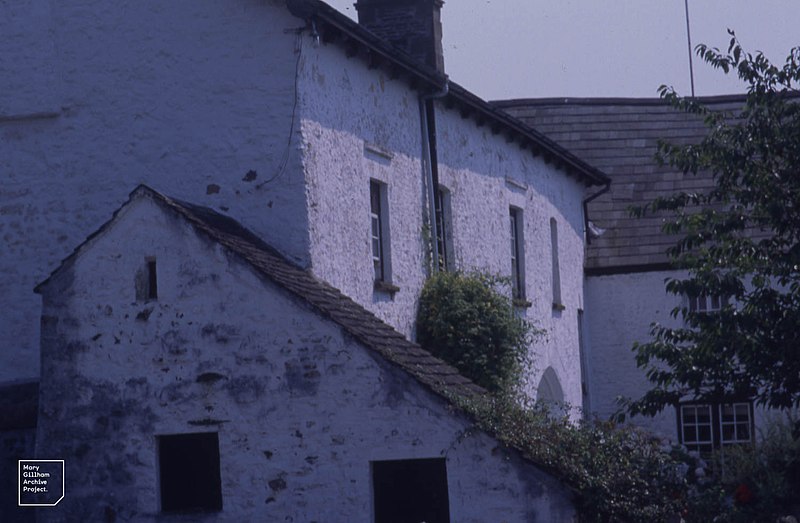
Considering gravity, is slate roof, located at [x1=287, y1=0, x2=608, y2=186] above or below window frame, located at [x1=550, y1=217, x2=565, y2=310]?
above

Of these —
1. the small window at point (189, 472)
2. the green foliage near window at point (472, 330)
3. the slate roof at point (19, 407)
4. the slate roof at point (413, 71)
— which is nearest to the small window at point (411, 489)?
the small window at point (189, 472)

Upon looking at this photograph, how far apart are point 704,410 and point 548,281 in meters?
4.65

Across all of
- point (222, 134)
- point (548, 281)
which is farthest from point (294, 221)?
point (548, 281)

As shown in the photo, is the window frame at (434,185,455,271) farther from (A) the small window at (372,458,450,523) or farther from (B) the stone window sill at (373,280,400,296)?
(A) the small window at (372,458,450,523)

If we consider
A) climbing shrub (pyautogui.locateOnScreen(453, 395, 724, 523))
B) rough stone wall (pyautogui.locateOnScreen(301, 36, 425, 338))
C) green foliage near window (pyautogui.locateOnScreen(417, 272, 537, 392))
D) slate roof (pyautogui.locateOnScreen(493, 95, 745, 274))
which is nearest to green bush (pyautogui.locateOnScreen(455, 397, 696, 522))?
climbing shrub (pyautogui.locateOnScreen(453, 395, 724, 523))

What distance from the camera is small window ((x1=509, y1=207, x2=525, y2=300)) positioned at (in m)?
22.3

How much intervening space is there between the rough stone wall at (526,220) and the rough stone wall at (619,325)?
2.38 ft

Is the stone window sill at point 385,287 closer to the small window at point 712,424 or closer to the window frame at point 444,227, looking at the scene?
the window frame at point 444,227

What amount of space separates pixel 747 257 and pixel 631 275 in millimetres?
12646

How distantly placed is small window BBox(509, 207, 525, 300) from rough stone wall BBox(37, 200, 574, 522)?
31.4 feet

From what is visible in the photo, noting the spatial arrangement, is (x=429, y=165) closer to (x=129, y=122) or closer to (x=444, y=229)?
(x=444, y=229)

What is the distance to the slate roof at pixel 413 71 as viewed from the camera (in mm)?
15078

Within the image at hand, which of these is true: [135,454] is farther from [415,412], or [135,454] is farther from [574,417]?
[574,417]

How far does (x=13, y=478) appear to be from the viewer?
14.4 meters
